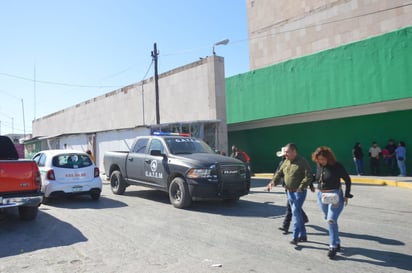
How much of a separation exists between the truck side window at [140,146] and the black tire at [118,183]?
3.85ft

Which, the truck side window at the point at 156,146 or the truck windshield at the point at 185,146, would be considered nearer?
the truck windshield at the point at 185,146

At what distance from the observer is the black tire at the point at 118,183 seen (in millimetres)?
12945

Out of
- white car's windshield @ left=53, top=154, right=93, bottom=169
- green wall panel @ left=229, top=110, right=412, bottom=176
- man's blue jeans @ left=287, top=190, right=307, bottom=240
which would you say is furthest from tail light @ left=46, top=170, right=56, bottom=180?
green wall panel @ left=229, top=110, right=412, bottom=176

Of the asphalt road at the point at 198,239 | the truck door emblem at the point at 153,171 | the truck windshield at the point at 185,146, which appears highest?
the truck windshield at the point at 185,146

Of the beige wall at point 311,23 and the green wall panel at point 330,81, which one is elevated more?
the beige wall at point 311,23

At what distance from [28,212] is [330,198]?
6486 mm

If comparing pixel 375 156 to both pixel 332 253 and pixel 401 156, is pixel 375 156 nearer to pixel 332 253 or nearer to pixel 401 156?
pixel 401 156

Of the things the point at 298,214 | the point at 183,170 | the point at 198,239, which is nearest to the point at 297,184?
the point at 298,214

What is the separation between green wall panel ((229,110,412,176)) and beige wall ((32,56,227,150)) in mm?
3807

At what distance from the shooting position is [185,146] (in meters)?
11.4

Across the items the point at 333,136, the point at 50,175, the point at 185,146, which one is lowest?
the point at 50,175

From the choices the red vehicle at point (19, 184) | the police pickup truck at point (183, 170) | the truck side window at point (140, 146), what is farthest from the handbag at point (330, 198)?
the truck side window at point (140, 146)

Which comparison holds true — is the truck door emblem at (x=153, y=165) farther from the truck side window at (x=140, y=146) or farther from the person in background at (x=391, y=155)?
the person in background at (x=391, y=155)

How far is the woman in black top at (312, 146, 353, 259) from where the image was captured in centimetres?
579
